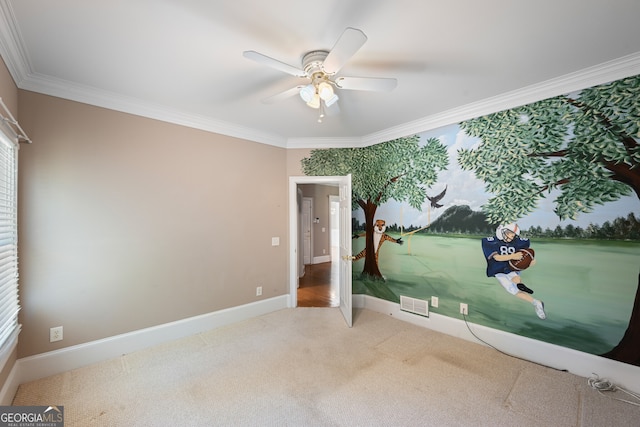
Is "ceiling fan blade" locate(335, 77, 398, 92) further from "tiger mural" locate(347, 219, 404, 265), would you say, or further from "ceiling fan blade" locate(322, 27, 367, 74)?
"tiger mural" locate(347, 219, 404, 265)

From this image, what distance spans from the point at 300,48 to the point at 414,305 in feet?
10.5

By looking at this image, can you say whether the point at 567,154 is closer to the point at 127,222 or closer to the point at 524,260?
the point at 524,260

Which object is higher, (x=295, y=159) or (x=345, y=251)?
(x=295, y=159)

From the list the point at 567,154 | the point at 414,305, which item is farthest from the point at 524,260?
the point at 414,305

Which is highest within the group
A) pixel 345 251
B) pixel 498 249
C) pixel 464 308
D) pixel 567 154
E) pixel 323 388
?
pixel 567 154

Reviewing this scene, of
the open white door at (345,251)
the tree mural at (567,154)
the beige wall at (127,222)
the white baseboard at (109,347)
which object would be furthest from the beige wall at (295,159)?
the tree mural at (567,154)

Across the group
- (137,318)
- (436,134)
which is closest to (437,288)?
(436,134)

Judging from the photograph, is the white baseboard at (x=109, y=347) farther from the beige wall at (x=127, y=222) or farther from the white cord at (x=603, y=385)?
the white cord at (x=603, y=385)

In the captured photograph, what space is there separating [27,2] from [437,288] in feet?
13.8

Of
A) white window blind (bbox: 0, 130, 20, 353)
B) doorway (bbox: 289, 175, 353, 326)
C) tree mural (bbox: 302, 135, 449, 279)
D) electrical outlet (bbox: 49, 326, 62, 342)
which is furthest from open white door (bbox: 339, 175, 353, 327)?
white window blind (bbox: 0, 130, 20, 353)

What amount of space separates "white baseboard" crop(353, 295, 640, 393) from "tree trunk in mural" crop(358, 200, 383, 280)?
770mm

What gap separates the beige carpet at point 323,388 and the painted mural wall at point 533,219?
0.50m

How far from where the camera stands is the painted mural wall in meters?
2.19

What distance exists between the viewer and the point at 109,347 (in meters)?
2.60
